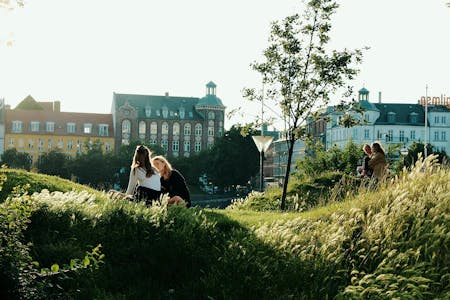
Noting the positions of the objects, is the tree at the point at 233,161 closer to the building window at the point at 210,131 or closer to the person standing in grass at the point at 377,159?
the building window at the point at 210,131

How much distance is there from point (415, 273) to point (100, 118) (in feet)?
452

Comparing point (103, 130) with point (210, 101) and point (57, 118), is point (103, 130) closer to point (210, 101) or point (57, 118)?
point (57, 118)

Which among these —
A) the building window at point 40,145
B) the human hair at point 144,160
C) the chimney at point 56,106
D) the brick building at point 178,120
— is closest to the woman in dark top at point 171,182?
the human hair at point 144,160

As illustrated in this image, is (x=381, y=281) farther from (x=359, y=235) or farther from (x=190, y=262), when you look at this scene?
(x=190, y=262)

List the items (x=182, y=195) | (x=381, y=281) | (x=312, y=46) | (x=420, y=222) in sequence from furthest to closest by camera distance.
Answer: (x=312, y=46)
(x=182, y=195)
(x=420, y=222)
(x=381, y=281)

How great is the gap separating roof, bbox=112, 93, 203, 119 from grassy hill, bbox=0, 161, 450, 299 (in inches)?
5325

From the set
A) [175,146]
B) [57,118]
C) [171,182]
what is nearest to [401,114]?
[175,146]

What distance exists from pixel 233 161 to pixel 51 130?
159 feet

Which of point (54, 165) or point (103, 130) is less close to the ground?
point (103, 130)

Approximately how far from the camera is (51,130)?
140 m

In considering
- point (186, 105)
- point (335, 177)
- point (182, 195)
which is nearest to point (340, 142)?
point (186, 105)

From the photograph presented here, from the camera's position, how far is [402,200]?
393 inches

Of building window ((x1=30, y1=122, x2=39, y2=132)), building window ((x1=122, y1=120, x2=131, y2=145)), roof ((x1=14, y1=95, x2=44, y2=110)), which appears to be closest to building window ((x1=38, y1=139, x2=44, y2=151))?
building window ((x1=30, y1=122, x2=39, y2=132))

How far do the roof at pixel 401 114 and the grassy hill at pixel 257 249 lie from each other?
389 ft
